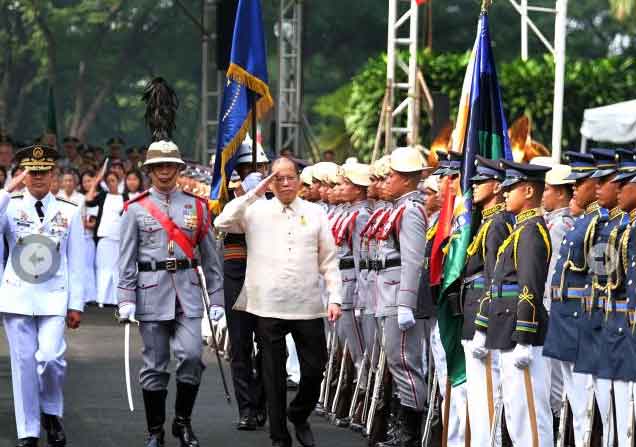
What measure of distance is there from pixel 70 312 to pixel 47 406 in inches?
26.9

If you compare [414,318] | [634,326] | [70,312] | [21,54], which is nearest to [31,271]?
[70,312]

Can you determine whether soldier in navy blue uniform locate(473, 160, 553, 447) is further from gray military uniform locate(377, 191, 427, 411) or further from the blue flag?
the blue flag

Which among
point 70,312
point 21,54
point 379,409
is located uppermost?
point 21,54

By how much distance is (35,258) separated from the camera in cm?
1147

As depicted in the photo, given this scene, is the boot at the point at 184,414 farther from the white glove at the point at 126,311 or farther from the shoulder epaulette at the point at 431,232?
the shoulder epaulette at the point at 431,232

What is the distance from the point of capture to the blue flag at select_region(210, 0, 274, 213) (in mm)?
13125

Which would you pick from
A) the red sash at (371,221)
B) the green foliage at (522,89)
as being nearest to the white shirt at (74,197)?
the green foliage at (522,89)

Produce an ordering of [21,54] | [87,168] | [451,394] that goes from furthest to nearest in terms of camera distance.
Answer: [21,54] → [87,168] → [451,394]

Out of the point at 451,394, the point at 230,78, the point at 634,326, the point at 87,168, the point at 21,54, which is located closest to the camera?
the point at 634,326

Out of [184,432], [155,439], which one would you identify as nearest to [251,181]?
[184,432]

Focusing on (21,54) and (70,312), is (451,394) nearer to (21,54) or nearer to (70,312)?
(70,312)

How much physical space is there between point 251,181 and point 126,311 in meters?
2.23

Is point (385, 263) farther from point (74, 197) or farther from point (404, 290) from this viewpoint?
point (74, 197)

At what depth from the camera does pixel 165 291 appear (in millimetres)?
11203
